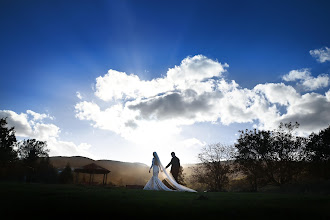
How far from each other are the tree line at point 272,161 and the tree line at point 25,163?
24.0 m

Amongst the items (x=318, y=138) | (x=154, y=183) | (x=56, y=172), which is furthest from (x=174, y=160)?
(x=56, y=172)

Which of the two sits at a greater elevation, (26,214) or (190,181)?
(26,214)

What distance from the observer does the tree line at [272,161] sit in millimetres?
24594

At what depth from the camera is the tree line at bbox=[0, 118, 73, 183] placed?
32.1 m

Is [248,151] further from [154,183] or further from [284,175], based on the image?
[154,183]

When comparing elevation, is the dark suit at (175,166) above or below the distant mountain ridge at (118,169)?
above

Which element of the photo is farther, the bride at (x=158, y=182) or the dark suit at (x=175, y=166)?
the dark suit at (x=175, y=166)

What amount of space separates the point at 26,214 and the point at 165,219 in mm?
2094

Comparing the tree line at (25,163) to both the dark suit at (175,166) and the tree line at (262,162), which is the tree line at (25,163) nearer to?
the tree line at (262,162)

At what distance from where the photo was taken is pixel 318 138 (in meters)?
27.1

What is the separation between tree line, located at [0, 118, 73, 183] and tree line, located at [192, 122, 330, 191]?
24.0 metres

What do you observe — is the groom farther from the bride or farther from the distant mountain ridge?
the distant mountain ridge

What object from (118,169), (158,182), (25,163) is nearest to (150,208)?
(158,182)

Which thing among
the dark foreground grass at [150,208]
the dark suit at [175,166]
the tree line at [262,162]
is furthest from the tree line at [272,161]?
the dark foreground grass at [150,208]
